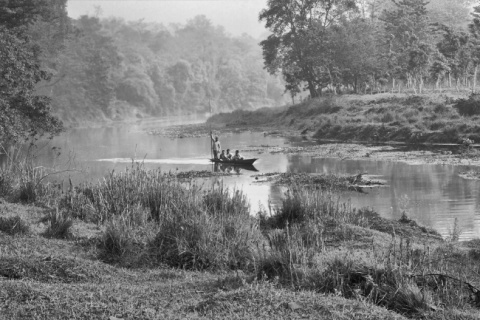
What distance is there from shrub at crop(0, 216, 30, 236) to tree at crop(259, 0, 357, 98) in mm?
51018

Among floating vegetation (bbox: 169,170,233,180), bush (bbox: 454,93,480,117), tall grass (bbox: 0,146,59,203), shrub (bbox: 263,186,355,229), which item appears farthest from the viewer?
bush (bbox: 454,93,480,117)

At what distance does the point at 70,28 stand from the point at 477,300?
3000 inches

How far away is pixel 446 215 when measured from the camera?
1612 cm

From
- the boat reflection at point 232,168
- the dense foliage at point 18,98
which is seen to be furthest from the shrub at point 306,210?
the dense foliage at point 18,98

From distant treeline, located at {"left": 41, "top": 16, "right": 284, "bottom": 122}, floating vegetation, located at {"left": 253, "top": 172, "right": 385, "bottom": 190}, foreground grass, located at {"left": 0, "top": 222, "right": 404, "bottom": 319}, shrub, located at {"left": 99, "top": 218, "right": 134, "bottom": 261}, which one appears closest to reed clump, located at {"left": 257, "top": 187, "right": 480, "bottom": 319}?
foreground grass, located at {"left": 0, "top": 222, "right": 404, "bottom": 319}

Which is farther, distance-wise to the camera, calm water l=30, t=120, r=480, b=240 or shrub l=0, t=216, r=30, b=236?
calm water l=30, t=120, r=480, b=240

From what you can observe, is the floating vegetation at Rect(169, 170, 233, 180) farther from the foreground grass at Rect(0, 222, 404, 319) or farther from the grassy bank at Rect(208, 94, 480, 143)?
the foreground grass at Rect(0, 222, 404, 319)

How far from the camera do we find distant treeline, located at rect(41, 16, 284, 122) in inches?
3529

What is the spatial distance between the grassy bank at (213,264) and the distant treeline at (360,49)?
45.6 m

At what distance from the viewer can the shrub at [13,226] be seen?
35.8 ft

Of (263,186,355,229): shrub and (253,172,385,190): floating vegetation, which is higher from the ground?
(263,186,355,229): shrub

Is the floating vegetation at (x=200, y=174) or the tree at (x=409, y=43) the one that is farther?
the tree at (x=409, y=43)

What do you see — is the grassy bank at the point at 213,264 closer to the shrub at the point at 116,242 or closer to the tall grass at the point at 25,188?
the shrub at the point at 116,242

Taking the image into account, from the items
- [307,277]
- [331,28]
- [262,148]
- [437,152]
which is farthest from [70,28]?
[307,277]
